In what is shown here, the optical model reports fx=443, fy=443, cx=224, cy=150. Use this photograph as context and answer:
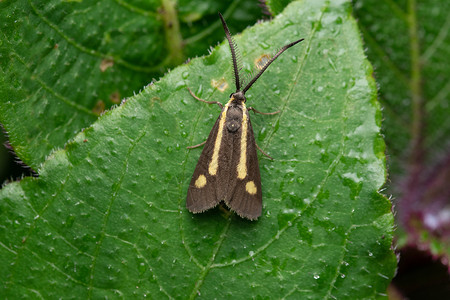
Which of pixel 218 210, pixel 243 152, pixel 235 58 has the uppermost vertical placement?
pixel 235 58

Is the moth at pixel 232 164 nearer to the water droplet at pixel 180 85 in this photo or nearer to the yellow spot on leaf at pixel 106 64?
the water droplet at pixel 180 85

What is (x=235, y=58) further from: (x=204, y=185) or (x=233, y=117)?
(x=204, y=185)

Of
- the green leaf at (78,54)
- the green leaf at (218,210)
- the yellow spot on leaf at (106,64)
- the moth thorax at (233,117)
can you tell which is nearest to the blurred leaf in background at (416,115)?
the green leaf at (218,210)

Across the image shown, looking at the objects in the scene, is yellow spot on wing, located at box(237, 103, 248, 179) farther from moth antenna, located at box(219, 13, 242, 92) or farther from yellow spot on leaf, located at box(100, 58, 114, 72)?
yellow spot on leaf, located at box(100, 58, 114, 72)

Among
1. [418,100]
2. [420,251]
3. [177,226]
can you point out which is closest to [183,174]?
[177,226]

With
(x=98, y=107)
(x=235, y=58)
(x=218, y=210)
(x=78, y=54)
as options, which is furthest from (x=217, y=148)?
(x=78, y=54)

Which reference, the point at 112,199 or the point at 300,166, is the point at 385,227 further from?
the point at 112,199
